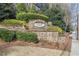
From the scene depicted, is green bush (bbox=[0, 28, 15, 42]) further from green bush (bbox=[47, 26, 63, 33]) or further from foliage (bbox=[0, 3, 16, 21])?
green bush (bbox=[47, 26, 63, 33])

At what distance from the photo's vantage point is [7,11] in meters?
1.56

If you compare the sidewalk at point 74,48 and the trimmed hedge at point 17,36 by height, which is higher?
the trimmed hedge at point 17,36

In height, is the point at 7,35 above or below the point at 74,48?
above

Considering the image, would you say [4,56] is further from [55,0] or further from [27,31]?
[55,0]

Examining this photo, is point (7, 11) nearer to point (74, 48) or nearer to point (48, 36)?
point (48, 36)

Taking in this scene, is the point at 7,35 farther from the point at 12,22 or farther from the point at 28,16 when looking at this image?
the point at 28,16

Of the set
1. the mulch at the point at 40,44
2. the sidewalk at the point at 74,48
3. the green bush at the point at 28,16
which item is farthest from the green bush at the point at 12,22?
the sidewalk at the point at 74,48

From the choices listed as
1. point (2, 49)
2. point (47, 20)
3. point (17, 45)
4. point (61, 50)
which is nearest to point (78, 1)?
point (47, 20)

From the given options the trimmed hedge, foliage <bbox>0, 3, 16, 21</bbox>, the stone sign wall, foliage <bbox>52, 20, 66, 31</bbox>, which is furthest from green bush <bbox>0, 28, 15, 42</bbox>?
foliage <bbox>52, 20, 66, 31</bbox>

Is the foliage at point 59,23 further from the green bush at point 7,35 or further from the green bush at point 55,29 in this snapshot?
the green bush at point 7,35

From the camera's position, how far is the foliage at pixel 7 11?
155 cm

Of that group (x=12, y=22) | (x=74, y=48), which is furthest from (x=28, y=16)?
(x=74, y=48)

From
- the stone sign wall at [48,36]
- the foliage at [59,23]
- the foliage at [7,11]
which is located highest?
the foliage at [7,11]

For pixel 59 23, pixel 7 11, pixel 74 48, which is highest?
pixel 7 11
